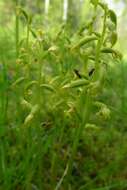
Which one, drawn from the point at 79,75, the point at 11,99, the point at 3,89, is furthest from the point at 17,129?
the point at 11,99

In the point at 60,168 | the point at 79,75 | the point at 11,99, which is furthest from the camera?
the point at 11,99

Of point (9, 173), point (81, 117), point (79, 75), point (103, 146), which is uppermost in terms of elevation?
point (79, 75)

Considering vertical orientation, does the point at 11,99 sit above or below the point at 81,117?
below

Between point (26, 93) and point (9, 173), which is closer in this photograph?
point (9, 173)

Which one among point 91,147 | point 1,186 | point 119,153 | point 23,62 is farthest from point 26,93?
point 91,147

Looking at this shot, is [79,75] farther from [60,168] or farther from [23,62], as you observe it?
[60,168]

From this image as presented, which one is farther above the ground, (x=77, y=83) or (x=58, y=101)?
(x=77, y=83)

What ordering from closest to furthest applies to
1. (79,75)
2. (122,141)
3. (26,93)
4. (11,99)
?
(79,75) < (26,93) < (122,141) < (11,99)

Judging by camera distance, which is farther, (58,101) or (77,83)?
(58,101)

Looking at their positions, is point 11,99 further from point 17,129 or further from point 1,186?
point 1,186
